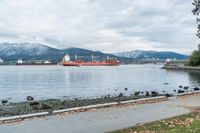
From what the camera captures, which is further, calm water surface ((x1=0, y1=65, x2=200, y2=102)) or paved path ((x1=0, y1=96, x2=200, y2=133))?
calm water surface ((x1=0, y1=65, x2=200, y2=102))

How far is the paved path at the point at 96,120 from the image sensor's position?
13.0 m

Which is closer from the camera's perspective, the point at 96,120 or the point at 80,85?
the point at 96,120

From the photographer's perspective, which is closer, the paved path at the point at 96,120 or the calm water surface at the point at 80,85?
the paved path at the point at 96,120

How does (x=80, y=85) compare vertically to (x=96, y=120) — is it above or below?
below

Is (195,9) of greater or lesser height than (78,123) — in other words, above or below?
above

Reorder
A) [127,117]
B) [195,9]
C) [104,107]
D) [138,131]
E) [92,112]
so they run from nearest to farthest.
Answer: [138,131]
[127,117]
[92,112]
[104,107]
[195,9]

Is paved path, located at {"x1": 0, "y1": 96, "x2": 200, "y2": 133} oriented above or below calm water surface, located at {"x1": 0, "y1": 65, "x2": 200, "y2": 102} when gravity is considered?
above

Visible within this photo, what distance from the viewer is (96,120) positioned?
15.0m

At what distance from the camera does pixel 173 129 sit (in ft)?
40.5

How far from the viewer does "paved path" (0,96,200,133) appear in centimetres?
1300

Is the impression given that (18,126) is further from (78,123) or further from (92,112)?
(92,112)

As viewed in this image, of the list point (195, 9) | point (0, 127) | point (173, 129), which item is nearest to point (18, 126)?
point (0, 127)

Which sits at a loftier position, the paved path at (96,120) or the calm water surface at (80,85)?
the paved path at (96,120)

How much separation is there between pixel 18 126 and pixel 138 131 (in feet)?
16.0
